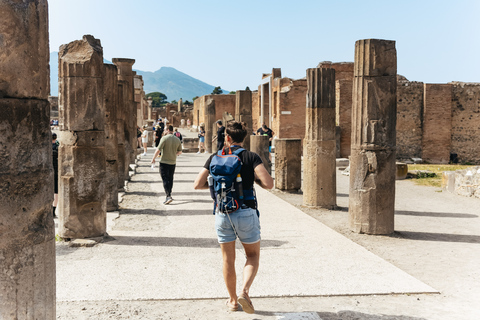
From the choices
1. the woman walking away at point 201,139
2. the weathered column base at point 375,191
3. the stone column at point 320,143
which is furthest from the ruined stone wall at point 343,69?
the weathered column base at point 375,191

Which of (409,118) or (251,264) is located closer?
(251,264)

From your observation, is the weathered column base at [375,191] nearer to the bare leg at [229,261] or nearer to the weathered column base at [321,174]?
the weathered column base at [321,174]

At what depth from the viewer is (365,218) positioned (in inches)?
320

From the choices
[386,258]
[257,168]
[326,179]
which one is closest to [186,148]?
[326,179]

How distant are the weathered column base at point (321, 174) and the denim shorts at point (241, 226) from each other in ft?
20.7

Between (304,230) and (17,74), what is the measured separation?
572cm

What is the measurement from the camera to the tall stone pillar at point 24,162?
297 centimetres

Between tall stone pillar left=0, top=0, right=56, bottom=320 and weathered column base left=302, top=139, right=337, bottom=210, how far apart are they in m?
7.84

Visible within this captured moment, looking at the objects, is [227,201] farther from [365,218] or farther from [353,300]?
[365,218]

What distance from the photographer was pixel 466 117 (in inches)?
925

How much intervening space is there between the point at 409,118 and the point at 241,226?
20817 millimetres

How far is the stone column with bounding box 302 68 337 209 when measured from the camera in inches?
417

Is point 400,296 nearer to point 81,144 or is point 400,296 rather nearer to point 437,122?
point 81,144

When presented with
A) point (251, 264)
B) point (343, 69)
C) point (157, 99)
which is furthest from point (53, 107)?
point (157, 99)
